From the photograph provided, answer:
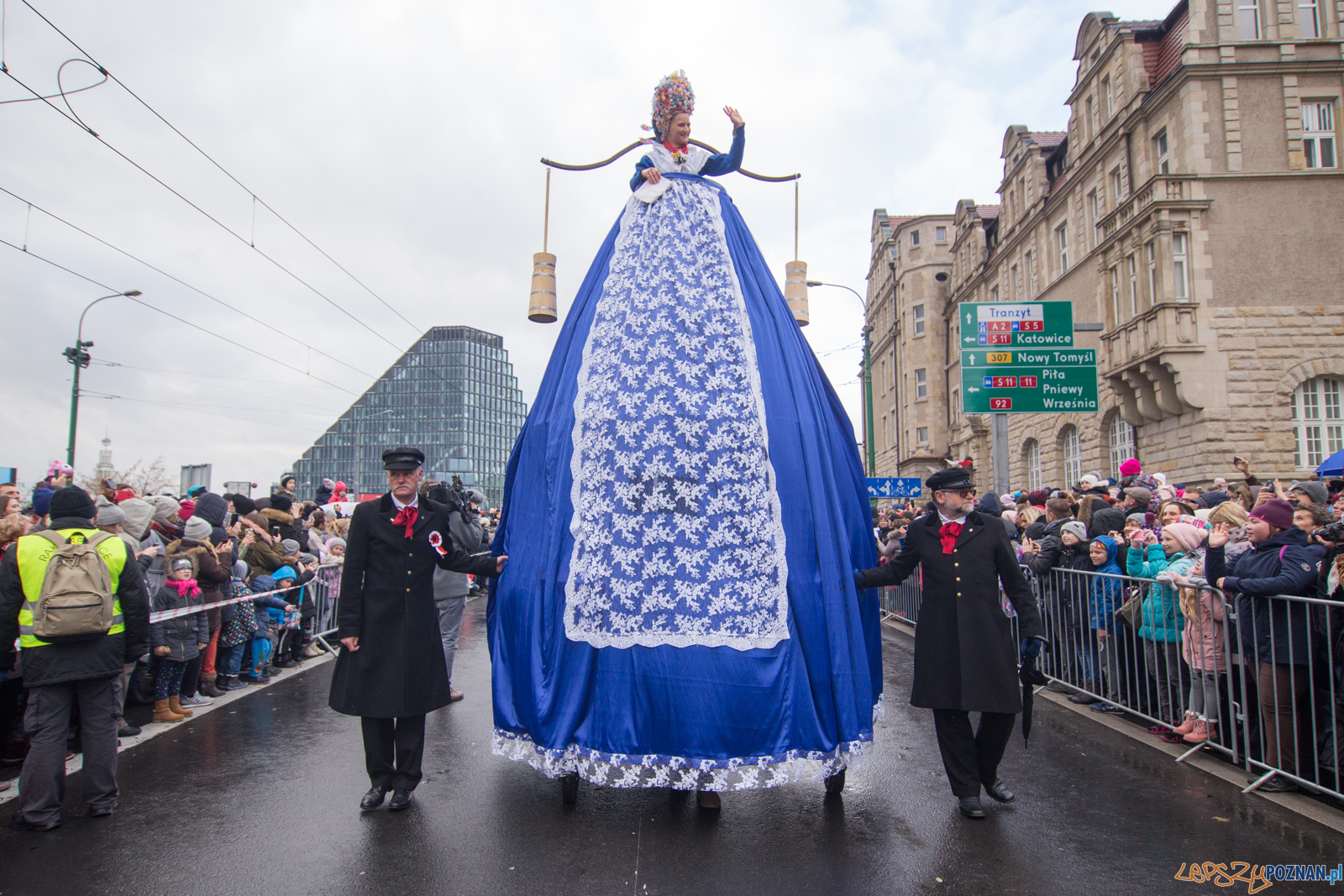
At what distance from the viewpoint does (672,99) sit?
4.71 m

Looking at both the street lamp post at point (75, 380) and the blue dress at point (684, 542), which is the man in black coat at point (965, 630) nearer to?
the blue dress at point (684, 542)

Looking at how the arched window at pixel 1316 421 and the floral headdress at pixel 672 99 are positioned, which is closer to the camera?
the floral headdress at pixel 672 99

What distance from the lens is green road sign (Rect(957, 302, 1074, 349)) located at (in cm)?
1318

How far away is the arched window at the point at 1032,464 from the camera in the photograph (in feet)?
94.7

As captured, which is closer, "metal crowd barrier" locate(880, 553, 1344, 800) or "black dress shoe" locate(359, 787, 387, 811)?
"black dress shoe" locate(359, 787, 387, 811)

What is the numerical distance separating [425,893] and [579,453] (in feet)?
6.45

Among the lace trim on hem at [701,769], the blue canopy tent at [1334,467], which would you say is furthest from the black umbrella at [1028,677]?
the blue canopy tent at [1334,467]

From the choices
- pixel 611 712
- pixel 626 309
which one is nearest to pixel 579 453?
pixel 626 309

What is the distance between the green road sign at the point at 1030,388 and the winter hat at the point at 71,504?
11.6 m

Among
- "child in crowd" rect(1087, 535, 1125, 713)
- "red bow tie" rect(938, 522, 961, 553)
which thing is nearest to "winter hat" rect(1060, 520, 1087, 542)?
"child in crowd" rect(1087, 535, 1125, 713)

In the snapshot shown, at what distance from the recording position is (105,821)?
154 inches

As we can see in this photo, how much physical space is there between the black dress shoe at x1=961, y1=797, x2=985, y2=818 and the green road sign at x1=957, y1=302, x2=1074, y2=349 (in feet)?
33.9

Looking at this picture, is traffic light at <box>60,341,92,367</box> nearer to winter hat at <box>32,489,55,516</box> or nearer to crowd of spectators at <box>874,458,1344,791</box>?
winter hat at <box>32,489,55,516</box>

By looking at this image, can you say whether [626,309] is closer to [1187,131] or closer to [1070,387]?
[1070,387]
